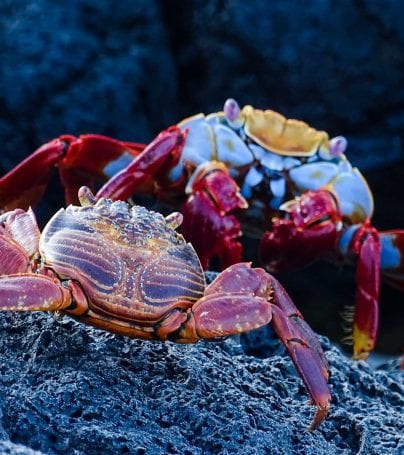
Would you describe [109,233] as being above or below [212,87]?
above

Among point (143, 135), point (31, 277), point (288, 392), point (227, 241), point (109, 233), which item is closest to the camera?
point (31, 277)

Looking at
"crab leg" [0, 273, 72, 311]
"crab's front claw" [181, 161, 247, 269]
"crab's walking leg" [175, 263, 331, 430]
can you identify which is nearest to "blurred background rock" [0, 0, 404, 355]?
"crab's front claw" [181, 161, 247, 269]

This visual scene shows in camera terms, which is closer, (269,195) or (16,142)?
(269,195)

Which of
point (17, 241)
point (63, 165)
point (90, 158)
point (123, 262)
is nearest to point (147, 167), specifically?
point (90, 158)

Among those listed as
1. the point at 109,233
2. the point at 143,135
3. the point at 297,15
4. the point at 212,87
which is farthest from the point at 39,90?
the point at 109,233

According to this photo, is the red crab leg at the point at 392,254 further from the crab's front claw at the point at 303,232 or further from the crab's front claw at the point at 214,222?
the crab's front claw at the point at 214,222

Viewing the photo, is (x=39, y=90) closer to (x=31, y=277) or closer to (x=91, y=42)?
(x=91, y=42)

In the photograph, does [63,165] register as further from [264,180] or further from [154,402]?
[154,402]
